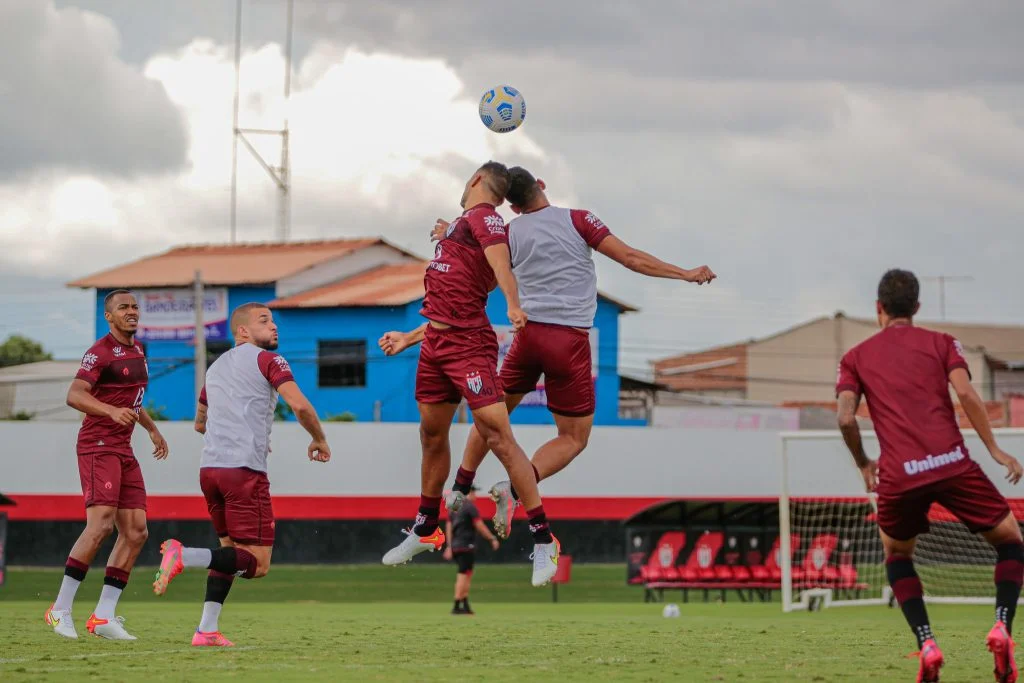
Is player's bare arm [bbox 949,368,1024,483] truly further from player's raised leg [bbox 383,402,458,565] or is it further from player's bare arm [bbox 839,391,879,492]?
player's raised leg [bbox 383,402,458,565]

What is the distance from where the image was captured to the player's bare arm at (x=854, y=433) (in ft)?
25.0

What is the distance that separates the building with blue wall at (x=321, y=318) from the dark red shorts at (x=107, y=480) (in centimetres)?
3073

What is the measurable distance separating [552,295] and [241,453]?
246 centimetres

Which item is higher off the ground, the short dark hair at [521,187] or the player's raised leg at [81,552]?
the short dark hair at [521,187]

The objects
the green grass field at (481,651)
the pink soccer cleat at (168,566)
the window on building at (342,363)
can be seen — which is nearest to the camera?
the green grass field at (481,651)

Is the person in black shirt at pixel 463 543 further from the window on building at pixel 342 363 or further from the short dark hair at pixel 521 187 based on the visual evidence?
the window on building at pixel 342 363

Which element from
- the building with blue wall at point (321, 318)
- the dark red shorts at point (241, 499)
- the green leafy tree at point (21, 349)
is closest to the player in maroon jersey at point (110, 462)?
the dark red shorts at point (241, 499)

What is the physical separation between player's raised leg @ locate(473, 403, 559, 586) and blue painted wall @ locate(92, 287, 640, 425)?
104 feet

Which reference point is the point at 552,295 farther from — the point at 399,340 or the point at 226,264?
the point at 226,264

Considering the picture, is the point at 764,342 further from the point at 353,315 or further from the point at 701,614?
the point at 701,614

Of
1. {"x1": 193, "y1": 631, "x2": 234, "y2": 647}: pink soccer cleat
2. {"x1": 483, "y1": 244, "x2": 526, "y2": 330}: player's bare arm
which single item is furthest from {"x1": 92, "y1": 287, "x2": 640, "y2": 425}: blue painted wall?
{"x1": 483, "y1": 244, "x2": 526, "y2": 330}: player's bare arm

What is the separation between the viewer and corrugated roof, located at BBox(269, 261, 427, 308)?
44594mm

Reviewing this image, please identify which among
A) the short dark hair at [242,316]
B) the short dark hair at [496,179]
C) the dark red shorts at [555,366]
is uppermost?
the short dark hair at [496,179]

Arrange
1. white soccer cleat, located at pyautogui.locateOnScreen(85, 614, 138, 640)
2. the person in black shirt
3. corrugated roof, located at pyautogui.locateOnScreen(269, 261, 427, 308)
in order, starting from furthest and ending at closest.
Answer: corrugated roof, located at pyautogui.locateOnScreen(269, 261, 427, 308) < the person in black shirt < white soccer cleat, located at pyautogui.locateOnScreen(85, 614, 138, 640)
